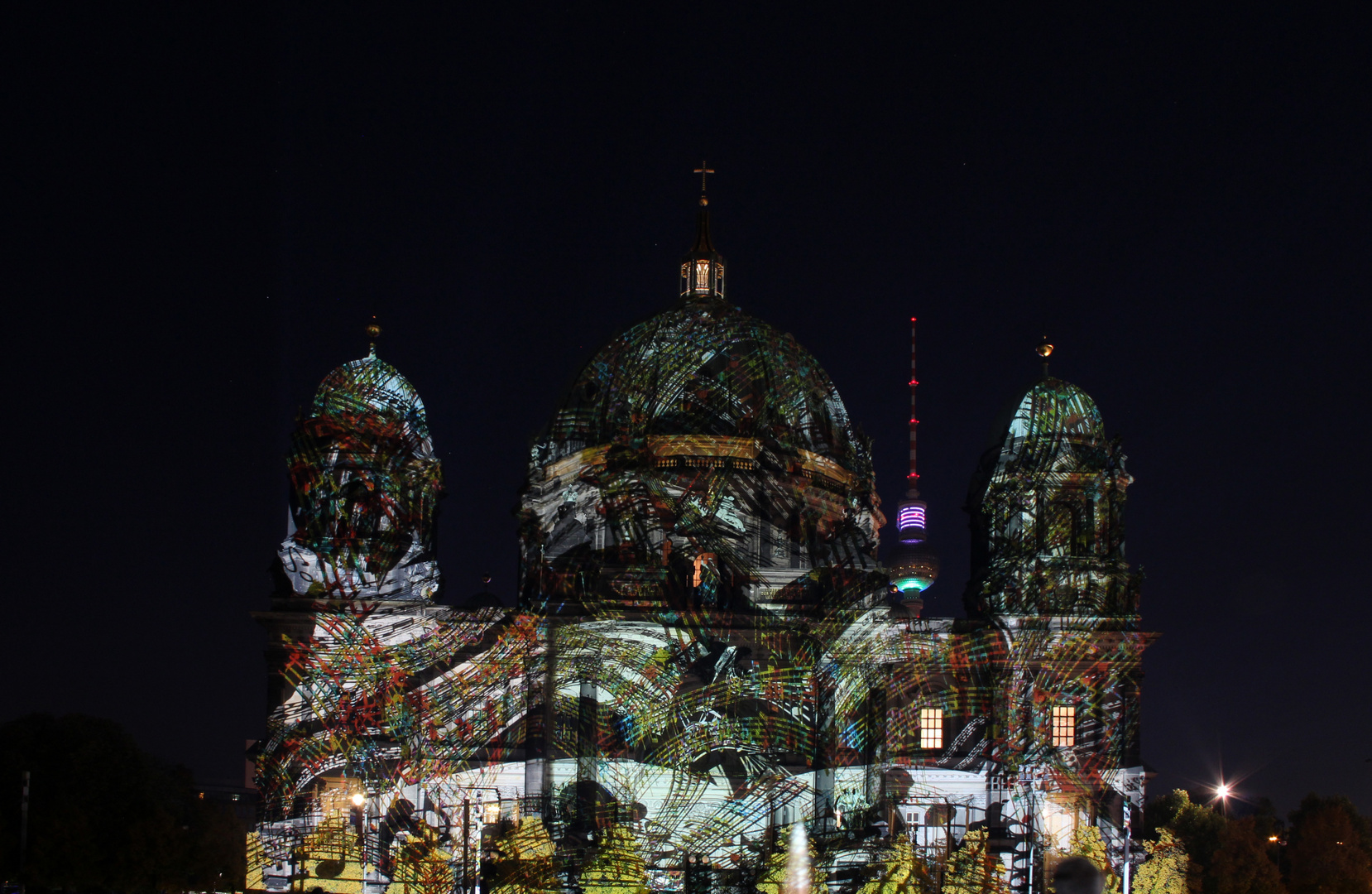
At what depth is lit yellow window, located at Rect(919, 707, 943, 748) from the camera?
180ft

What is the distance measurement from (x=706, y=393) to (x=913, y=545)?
20762 millimetres

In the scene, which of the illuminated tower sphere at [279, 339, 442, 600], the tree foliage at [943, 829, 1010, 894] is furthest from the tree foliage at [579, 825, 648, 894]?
the illuminated tower sphere at [279, 339, 442, 600]

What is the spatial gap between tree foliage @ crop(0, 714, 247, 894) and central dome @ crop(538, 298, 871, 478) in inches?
724

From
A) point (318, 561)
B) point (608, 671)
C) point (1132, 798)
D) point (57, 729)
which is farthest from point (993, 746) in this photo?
point (57, 729)

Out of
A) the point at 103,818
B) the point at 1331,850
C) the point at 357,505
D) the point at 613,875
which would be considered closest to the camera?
the point at 613,875

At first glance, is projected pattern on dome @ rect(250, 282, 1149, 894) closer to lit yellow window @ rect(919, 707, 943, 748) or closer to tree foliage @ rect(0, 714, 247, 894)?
lit yellow window @ rect(919, 707, 943, 748)

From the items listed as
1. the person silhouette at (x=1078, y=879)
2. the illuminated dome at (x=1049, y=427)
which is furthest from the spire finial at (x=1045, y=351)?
the person silhouette at (x=1078, y=879)

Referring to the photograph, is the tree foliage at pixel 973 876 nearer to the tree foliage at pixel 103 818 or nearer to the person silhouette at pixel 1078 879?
the tree foliage at pixel 103 818

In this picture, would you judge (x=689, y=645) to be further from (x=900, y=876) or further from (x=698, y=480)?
(x=900, y=876)

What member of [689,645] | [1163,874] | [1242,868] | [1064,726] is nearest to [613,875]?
[689,645]

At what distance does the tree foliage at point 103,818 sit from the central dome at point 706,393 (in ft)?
60.4

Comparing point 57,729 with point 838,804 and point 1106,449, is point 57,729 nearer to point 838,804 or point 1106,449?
point 838,804

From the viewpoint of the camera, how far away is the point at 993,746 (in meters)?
53.8

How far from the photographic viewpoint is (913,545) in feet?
251
